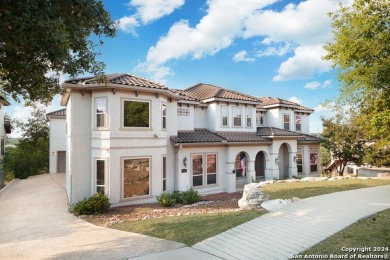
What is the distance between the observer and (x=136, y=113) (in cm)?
Answer: 1418

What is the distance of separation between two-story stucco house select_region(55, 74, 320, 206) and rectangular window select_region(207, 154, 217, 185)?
37 mm

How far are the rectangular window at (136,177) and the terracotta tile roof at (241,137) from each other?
6626 mm

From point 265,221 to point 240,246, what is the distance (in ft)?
6.97

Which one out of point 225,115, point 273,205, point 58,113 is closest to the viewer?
point 273,205

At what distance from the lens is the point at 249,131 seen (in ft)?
71.4

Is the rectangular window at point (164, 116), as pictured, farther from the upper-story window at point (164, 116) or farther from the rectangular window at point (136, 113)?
the rectangular window at point (136, 113)

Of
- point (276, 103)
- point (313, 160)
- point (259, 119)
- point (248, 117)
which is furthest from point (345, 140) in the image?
point (248, 117)

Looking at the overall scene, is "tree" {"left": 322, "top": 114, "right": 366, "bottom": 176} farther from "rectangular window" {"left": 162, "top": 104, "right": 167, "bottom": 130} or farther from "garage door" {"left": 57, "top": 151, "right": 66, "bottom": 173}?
"garage door" {"left": 57, "top": 151, "right": 66, "bottom": 173}

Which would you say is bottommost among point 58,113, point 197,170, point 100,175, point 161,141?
point 197,170

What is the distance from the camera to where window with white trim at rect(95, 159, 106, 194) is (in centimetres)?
1341

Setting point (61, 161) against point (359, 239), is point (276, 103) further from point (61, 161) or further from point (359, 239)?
point (61, 161)

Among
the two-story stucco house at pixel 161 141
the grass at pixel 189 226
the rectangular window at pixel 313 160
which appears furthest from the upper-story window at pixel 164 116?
the rectangular window at pixel 313 160

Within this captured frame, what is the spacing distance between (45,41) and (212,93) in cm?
1577

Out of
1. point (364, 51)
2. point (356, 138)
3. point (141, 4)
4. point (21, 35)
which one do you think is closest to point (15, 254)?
point (21, 35)
